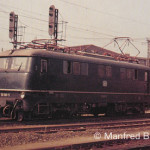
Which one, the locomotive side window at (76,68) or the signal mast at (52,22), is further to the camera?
the signal mast at (52,22)

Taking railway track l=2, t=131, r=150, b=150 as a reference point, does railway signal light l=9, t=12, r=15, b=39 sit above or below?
above

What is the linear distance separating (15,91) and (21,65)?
133cm

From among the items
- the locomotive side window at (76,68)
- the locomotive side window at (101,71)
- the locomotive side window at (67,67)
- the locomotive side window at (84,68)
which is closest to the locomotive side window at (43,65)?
the locomotive side window at (67,67)

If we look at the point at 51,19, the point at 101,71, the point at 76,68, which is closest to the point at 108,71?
the point at 101,71

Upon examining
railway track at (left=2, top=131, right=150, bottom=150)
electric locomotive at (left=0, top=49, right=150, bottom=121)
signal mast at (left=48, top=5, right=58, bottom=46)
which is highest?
signal mast at (left=48, top=5, right=58, bottom=46)

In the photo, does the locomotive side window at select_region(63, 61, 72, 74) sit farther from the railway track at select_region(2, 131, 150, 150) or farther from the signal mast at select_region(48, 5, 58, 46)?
the signal mast at select_region(48, 5, 58, 46)

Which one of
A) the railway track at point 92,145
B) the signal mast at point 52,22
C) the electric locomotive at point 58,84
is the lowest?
the railway track at point 92,145

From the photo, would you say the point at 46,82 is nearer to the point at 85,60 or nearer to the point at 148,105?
the point at 85,60

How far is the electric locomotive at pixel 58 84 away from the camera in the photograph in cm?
1497

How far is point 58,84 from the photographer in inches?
635

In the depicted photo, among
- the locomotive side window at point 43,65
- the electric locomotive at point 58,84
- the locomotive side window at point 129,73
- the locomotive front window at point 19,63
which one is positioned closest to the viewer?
the electric locomotive at point 58,84

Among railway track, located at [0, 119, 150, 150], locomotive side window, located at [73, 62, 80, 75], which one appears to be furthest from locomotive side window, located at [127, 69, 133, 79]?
railway track, located at [0, 119, 150, 150]

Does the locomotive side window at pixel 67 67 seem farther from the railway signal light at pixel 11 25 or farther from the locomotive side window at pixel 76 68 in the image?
the railway signal light at pixel 11 25

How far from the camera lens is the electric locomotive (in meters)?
15.0
